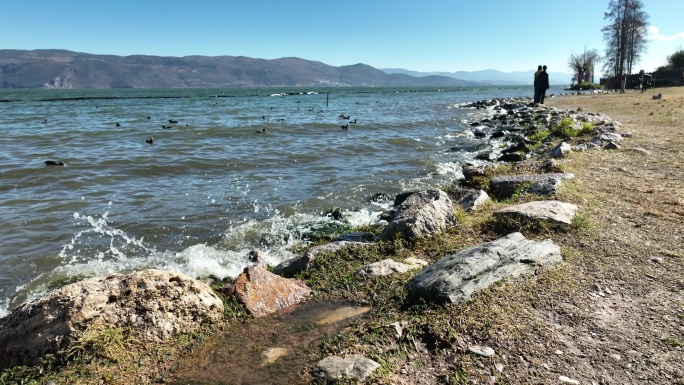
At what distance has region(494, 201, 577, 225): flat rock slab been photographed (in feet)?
19.6

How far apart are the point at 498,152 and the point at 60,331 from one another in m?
15.5

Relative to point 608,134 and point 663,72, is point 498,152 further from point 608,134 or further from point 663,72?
point 663,72

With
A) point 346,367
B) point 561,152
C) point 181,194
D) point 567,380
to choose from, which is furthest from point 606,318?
point 181,194

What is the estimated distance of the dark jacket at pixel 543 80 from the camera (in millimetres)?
28325

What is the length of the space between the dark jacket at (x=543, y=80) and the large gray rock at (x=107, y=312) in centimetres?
Answer: 2945

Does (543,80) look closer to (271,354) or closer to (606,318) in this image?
(606,318)

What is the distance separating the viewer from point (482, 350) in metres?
3.45

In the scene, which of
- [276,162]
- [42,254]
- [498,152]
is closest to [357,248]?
[42,254]

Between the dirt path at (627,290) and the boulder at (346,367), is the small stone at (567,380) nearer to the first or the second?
the dirt path at (627,290)

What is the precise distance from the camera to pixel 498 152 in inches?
642

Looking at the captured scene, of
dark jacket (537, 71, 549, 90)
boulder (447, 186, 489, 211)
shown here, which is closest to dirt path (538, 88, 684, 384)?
boulder (447, 186, 489, 211)

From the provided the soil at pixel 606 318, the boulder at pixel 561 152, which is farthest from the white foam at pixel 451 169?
the soil at pixel 606 318

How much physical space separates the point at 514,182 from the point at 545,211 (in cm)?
222

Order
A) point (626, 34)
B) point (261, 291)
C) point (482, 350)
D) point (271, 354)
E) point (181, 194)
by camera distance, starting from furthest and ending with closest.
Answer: point (626, 34)
point (181, 194)
point (261, 291)
point (271, 354)
point (482, 350)
